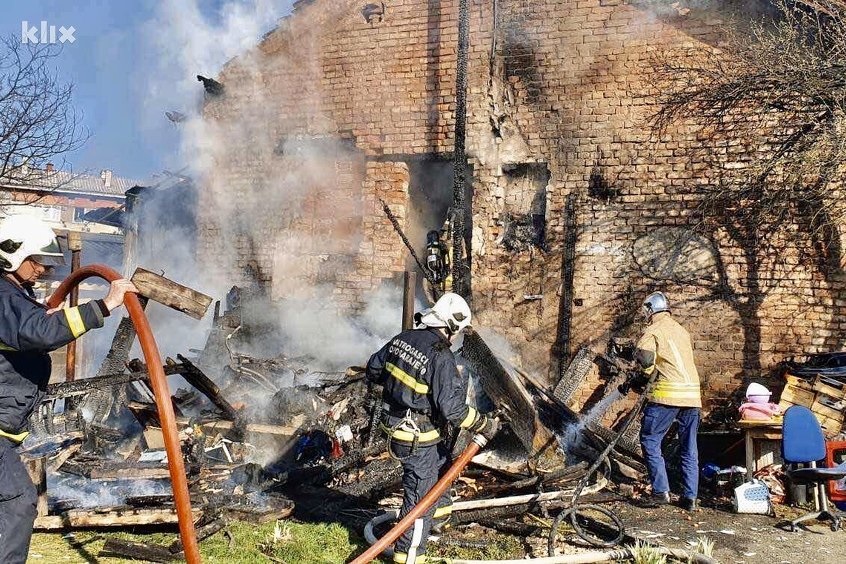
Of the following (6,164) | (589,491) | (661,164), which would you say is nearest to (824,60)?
(661,164)

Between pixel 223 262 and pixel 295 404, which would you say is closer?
pixel 295 404

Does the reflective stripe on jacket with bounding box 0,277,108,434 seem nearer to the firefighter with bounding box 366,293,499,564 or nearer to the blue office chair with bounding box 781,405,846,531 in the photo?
the firefighter with bounding box 366,293,499,564

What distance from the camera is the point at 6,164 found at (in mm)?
11016

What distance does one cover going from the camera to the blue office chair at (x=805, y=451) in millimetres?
5492

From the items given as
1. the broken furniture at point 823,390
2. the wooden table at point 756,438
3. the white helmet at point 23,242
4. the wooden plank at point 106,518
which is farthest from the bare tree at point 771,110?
the white helmet at point 23,242

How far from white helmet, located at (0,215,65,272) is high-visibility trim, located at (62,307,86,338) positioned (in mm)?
528

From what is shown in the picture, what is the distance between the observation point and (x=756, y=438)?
676 centimetres

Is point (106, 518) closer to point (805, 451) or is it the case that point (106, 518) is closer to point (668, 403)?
point (668, 403)

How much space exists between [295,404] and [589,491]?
342cm

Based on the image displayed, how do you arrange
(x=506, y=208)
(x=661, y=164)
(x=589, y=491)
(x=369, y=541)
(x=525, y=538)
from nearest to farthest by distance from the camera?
(x=369, y=541) < (x=525, y=538) < (x=589, y=491) < (x=661, y=164) < (x=506, y=208)

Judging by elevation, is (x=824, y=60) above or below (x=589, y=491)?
above

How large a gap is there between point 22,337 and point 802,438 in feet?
19.5

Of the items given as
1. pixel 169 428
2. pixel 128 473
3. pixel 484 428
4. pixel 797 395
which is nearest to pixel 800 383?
pixel 797 395

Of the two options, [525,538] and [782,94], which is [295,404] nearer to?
[525,538]
